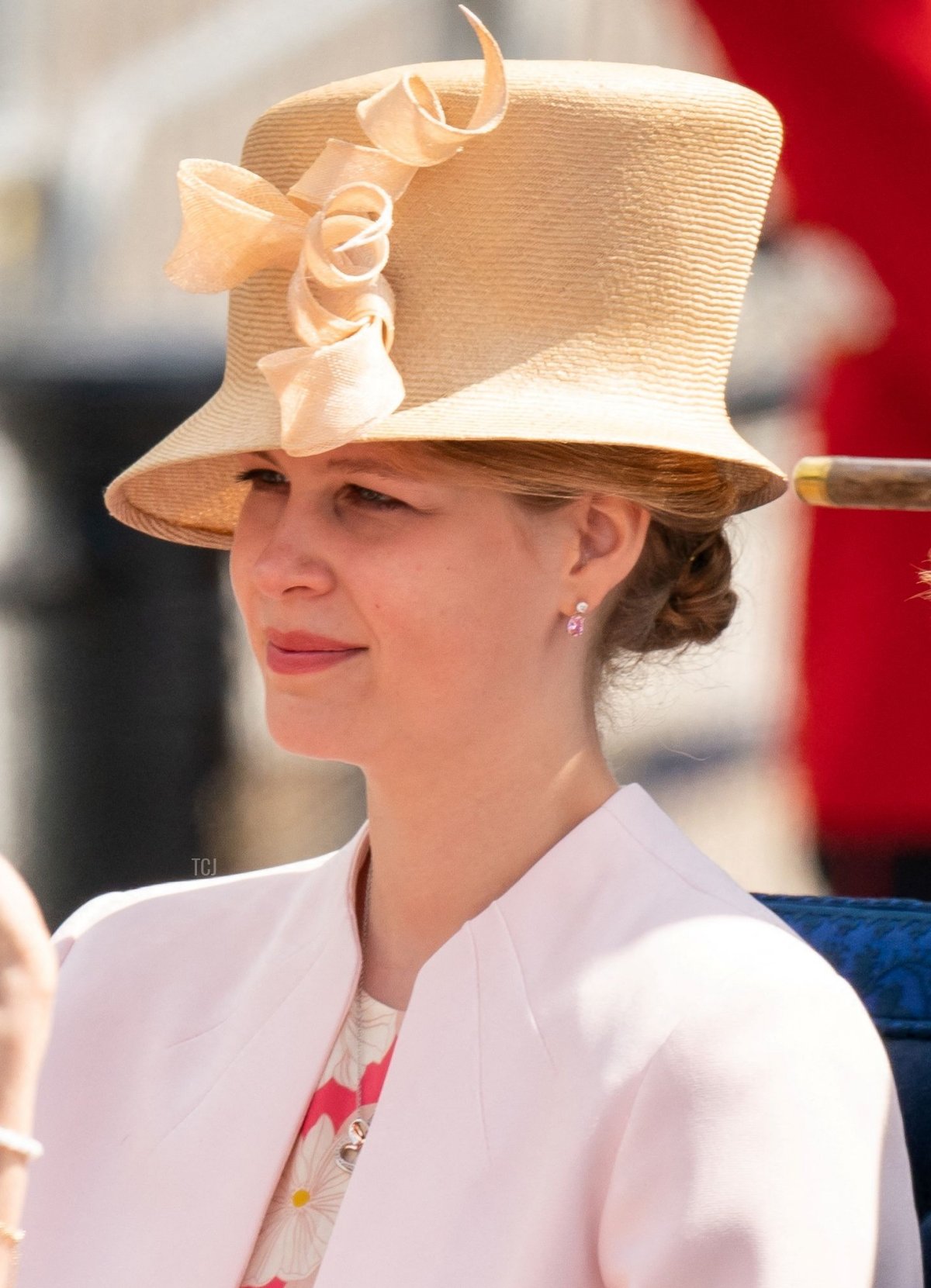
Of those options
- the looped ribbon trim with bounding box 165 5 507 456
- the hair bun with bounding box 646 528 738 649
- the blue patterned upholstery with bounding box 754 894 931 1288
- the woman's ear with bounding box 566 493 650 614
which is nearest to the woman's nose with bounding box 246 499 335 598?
the looped ribbon trim with bounding box 165 5 507 456

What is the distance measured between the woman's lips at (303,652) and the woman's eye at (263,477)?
143mm

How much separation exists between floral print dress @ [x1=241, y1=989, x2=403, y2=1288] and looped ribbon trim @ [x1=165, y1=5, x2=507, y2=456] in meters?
0.50

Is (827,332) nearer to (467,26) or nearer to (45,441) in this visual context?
(467,26)

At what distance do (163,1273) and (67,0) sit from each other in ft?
6.73

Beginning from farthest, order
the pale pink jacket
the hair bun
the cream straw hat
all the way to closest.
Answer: the hair bun, the cream straw hat, the pale pink jacket

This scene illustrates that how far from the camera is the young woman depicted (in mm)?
1310

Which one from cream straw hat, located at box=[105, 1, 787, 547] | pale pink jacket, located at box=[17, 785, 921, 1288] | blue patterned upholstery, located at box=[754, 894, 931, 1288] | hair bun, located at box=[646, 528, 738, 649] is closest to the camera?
pale pink jacket, located at box=[17, 785, 921, 1288]

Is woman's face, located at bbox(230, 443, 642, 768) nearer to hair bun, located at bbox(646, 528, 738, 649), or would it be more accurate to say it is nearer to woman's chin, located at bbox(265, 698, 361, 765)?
woman's chin, located at bbox(265, 698, 361, 765)

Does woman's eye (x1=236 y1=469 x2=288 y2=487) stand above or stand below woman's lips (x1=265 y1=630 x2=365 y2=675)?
above

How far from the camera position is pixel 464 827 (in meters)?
1.51

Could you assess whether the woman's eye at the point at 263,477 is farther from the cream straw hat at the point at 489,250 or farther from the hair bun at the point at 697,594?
the hair bun at the point at 697,594

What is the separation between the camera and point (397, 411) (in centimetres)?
140

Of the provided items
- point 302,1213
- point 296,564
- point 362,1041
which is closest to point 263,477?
point 296,564

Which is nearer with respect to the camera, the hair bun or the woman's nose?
the woman's nose
